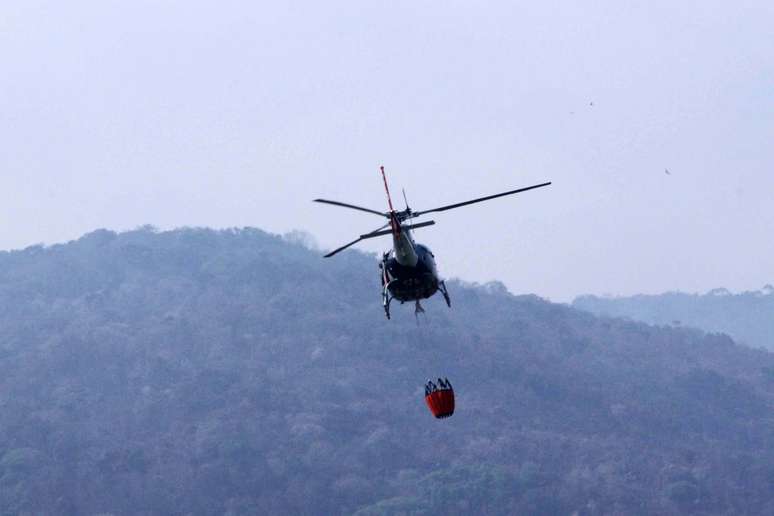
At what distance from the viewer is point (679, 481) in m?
190

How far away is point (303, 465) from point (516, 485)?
33.2m

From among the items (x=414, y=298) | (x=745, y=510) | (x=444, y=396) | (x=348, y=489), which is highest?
(x=414, y=298)

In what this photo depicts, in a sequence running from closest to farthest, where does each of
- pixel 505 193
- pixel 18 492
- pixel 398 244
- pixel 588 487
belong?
pixel 505 193 → pixel 398 244 → pixel 18 492 → pixel 588 487

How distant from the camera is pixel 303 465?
647 feet

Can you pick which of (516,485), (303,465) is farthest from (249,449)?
(516,485)

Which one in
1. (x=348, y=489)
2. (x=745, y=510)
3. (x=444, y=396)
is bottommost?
(x=745, y=510)

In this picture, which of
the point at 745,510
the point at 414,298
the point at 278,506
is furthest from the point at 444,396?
the point at 745,510

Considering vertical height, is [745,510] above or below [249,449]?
below

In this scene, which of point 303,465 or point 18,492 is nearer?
point 18,492

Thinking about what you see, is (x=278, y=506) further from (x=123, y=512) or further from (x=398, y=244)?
(x=398, y=244)

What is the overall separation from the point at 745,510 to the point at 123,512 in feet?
283

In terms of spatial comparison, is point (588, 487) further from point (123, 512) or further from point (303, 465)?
point (123, 512)

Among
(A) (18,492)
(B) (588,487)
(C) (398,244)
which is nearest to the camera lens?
(C) (398,244)

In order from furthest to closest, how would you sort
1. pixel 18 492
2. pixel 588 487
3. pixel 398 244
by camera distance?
pixel 588 487
pixel 18 492
pixel 398 244
